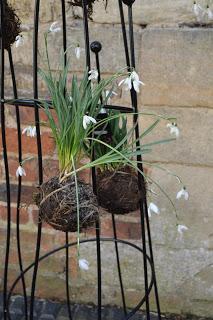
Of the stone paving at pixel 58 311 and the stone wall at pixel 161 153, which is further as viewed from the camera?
the stone paving at pixel 58 311

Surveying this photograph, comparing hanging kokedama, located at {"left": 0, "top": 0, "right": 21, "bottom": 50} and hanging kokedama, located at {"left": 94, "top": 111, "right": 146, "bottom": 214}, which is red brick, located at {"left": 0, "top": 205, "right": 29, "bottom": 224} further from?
hanging kokedama, located at {"left": 0, "top": 0, "right": 21, "bottom": 50}

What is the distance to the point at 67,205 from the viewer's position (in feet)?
4.40

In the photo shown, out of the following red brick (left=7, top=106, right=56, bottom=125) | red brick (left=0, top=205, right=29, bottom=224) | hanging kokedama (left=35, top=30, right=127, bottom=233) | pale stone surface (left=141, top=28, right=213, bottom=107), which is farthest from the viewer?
red brick (left=0, top=205, right=29, bottom=224)

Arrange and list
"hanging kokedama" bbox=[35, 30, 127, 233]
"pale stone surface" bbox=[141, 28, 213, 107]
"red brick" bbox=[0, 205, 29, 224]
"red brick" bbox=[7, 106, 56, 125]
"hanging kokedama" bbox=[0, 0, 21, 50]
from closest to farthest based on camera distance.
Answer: "hanging kokedama" bbox=[35, 30, 127, 233], "hanging kokedama" bbox=[0, 0, 21, 50], "pale stone surface" bbox=[141, 28, 213, 107], "red brick" bbox=[7, 106, 56, 125], "red brick" bbox=[0, 205, 29, 224]

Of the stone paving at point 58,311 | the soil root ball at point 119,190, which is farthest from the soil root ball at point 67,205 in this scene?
the stone paving at point 58,311

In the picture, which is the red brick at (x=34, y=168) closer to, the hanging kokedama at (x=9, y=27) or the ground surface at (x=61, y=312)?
the ground surface at (x=61, y=312)

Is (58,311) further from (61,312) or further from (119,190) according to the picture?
(119,190)

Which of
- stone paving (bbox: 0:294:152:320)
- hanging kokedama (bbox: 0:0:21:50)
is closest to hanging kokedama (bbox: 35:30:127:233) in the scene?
hanging kokedama (bbox: 0:0:21:50)

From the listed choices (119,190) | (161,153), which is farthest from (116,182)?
(161,153)

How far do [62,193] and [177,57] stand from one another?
0.90 meters

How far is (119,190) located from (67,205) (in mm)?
198

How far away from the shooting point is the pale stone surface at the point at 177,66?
1971mm

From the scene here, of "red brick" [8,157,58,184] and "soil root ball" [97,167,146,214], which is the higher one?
"soil root ball" [97,167,146,214]

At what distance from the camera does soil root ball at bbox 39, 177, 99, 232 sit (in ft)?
4.42
